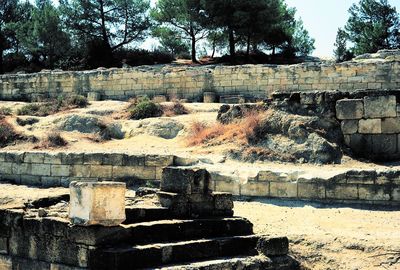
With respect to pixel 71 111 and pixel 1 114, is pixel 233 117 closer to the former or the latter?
pixel 71 111

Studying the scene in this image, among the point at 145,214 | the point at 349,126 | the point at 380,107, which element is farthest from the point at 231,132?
the point at 145,214

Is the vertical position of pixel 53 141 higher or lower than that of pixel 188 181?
higher

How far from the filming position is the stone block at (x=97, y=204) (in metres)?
7.53

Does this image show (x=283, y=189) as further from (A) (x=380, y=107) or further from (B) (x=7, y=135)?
(B) (x=7, y=135)

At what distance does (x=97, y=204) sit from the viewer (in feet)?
24.8

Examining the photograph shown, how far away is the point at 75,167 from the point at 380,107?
6.96 m

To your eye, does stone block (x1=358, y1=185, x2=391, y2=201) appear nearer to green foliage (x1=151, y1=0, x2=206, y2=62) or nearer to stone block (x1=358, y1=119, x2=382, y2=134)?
stone block (x1=358, y1=119, x2=382, y2=134)

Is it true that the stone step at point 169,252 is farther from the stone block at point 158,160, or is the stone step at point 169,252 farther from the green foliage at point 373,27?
the green foliage at point 373,27

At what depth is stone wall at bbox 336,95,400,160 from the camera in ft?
41.8

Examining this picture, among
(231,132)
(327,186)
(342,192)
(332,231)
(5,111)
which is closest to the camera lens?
(332,231)

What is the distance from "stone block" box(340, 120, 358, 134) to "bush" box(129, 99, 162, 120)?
8504 millimetres

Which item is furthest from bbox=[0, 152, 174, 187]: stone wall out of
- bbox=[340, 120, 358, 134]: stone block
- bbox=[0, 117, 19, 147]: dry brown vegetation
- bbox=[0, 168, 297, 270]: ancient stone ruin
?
bbox=[340, 120, 358, 134]: stone block

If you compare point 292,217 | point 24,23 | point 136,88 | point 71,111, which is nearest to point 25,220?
point 292,217

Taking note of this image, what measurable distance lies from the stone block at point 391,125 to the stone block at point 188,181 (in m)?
5.22
